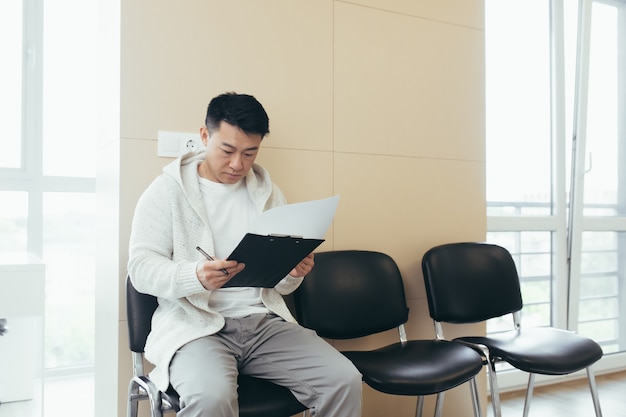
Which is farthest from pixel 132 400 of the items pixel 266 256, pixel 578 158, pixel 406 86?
pixel 578 158

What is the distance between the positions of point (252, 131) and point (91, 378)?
86.9 inches

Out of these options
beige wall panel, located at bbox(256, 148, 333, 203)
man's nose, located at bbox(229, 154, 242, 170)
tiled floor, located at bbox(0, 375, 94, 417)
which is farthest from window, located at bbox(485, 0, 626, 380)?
tiled floor, located at bbox(0, 375, 94, 417)

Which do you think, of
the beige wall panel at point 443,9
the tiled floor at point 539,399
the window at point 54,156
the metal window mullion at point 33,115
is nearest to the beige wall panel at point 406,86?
the beige wall panel at point 443,9

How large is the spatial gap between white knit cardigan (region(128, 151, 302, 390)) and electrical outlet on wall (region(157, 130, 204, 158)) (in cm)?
15

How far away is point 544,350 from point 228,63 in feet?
5.10

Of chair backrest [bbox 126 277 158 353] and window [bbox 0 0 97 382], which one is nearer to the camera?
chair backrest [bbox 126 277 158 353]

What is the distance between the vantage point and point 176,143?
187 cm

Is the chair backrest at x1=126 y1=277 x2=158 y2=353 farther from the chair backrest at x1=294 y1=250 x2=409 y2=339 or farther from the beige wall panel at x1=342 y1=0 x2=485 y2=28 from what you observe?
the beige wall panel at x1=342 y1=0 x2=485 y2=28

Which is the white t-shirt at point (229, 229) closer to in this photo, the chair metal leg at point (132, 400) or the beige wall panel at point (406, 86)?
the chair metal leg at point (132, 400)

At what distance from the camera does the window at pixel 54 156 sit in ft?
9.78

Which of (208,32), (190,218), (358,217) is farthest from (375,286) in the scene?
(208,32)

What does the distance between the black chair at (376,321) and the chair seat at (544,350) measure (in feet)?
0.50

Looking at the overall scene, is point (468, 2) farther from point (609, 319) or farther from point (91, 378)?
point (91, 378)

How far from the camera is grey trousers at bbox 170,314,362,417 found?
4.41 feet
